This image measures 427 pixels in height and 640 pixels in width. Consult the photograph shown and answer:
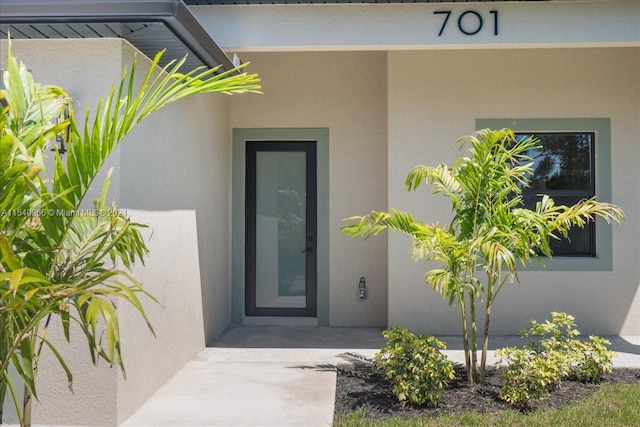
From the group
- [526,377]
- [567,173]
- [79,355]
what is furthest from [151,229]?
[567,173]

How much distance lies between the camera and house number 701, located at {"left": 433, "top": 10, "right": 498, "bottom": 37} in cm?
619

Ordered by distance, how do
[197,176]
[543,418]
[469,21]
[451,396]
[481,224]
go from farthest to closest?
[197,176] < [469,21] < [481,224] < [451,396] < [543,418]

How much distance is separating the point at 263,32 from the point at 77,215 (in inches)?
150

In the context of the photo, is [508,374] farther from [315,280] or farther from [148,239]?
[315,280]

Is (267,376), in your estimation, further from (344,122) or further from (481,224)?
(344,122)

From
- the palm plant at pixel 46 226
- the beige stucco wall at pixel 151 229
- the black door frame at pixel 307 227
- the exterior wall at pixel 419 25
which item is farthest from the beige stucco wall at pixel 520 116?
the palm plant at pixel 46 226

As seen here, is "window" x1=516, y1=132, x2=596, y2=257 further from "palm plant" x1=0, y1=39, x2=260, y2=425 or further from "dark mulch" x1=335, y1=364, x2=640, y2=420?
"palm plant" x1=0, y1=39, x2=260, y2=425

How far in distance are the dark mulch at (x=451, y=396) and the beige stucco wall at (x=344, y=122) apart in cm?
274

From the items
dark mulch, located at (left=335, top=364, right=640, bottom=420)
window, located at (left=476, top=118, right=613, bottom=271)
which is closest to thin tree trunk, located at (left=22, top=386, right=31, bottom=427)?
dark mulch, located at (left=335, top=364, right=640, bottom=420)

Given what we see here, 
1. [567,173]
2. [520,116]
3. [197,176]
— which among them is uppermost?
[520,116]

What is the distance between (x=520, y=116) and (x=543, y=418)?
429 cm

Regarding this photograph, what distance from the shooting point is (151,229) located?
5031mm

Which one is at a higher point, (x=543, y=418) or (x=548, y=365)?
(x=548, y=365)

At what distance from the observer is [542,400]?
5098 millimetres
